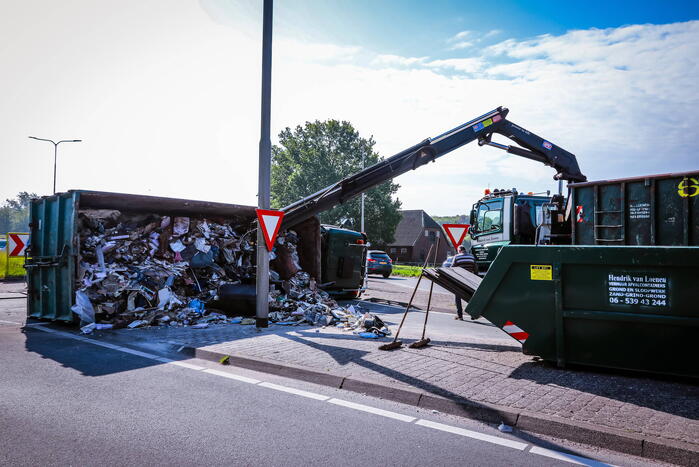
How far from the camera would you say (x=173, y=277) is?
10.5 m

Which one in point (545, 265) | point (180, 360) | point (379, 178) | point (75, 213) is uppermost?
point (379, 178)

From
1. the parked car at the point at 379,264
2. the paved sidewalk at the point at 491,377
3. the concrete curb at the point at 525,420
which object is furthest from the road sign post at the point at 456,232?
the parked car at the point at 379,264

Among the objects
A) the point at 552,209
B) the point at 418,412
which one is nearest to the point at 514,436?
the point at 418,412

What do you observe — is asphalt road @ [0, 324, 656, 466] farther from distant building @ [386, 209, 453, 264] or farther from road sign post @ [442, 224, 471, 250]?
distant building @ [386, 209, 453, 264]

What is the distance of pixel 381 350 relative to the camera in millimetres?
6707

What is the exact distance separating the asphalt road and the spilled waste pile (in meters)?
3.38

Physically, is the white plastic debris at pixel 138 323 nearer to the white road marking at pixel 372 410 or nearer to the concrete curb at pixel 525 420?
the concrete curb at pixel 525 420

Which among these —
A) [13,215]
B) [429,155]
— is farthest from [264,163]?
[13,215]

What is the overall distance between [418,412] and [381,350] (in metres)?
2.24

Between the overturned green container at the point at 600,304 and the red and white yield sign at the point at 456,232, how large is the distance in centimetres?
820

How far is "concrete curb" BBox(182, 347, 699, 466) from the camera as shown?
136 inches

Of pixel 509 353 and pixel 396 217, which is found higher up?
pixel 396 217

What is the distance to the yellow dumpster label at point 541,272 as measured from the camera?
17.9 ft

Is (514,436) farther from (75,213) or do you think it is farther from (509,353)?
(75,213)
